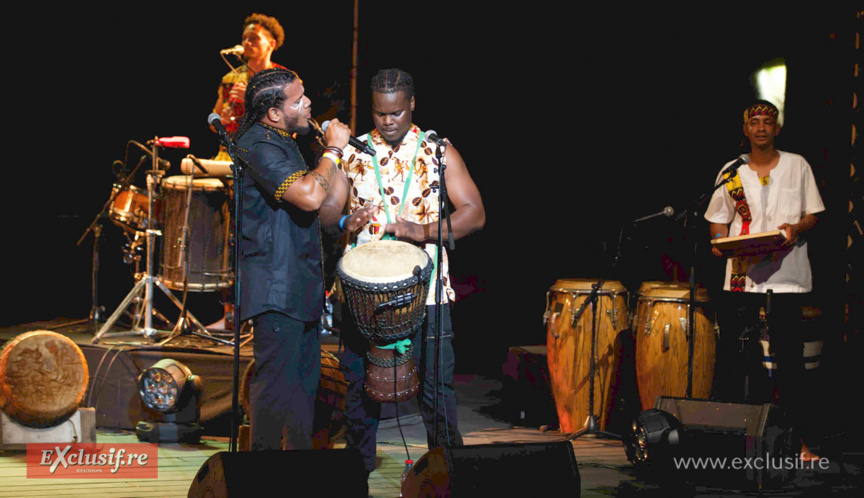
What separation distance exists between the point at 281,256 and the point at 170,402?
2229mm

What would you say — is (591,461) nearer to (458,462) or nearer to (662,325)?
(662,325)

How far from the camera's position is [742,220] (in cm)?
494

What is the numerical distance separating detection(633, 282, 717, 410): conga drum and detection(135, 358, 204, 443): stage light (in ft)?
9.87

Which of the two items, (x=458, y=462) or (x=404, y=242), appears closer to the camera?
(x=458, y=462)

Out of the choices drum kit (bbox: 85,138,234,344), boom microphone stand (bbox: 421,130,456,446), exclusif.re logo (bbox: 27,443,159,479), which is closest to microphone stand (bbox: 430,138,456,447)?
boom microphone stand (bbox: 421,130,456,446)

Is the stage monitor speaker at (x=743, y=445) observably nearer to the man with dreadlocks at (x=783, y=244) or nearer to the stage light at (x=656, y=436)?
the stage light at (x=656, y=436)

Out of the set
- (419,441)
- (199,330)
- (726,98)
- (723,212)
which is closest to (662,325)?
(723,212)

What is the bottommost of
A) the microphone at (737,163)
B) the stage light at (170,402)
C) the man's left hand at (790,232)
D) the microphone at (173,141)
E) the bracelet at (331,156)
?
the stage light at (170,402)

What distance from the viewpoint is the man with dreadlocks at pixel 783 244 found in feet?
15.6

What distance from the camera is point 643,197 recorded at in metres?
6.98

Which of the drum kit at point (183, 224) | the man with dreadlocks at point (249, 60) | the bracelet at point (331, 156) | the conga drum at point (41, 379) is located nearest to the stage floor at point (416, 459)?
the conga drum at point (41, 379)

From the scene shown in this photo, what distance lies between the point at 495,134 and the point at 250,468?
5252 mm

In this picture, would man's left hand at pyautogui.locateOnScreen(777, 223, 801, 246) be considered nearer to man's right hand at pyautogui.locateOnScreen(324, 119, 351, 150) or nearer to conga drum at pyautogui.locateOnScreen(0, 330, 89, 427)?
man's right hand at pyautogui.locateOnScreen(324, 119, 351, 150)

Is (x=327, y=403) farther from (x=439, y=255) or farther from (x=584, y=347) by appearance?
(x=584, y=347)
